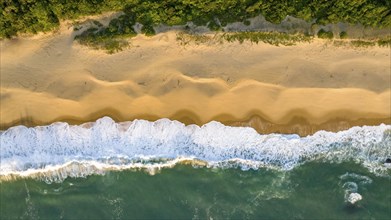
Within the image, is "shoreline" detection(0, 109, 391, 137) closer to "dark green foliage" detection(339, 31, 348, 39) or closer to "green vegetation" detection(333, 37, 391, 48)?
"green vegetation" detection(333, 37, 391, 48)

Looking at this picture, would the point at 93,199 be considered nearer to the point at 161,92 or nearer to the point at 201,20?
the point at 161,92

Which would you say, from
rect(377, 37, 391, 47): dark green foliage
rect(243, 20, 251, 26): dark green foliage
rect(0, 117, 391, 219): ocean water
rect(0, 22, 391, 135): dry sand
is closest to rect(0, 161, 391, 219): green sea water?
rect(0, 117, 391, 219): ocean water

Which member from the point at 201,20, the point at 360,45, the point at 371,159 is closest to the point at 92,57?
the point at 201,20

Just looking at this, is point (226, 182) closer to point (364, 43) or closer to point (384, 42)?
point (364, 43)

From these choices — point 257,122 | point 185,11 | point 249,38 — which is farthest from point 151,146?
point 249,38

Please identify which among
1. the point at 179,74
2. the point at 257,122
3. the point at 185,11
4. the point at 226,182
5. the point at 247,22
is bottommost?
the point at 226,182

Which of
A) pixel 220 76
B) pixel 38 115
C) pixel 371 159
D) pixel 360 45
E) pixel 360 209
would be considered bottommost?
pixel 360 209

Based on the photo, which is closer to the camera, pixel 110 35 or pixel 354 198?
pixel 110 35
